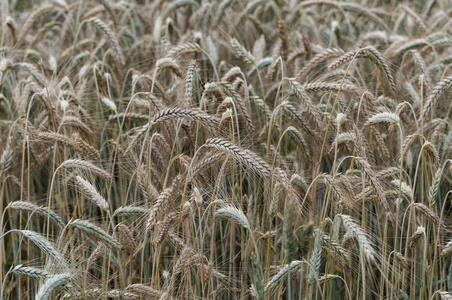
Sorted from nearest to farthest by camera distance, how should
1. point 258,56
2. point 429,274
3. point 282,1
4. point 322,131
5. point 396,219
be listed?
point 396,219, point 429,274, point 322,131, point 258,56, point 282,1

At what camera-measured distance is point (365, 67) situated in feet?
16.5

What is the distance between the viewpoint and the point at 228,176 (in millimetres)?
3303

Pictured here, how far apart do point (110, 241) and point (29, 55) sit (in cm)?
250

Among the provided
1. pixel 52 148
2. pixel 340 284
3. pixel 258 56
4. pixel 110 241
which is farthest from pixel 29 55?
pixel 340 284

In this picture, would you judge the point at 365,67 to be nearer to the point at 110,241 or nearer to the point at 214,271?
the point at 214,271

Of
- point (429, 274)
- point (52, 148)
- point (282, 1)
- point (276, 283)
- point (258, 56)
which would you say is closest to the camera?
point (276, 283)

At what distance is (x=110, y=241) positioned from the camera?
2887mm

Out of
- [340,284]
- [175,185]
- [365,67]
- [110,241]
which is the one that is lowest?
[340,284]

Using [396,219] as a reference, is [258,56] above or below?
above

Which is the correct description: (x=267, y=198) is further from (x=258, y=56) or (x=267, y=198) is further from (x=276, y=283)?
(x=258, y=56)

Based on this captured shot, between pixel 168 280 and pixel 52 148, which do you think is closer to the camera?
pixel 168 280

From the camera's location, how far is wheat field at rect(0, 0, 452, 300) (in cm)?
288

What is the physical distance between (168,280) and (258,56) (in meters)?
2.26

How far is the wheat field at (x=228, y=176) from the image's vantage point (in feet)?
9.46
